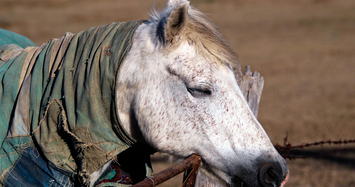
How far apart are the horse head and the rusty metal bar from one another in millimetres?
48

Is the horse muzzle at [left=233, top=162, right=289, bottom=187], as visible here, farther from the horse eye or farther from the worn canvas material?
the worn canvas material

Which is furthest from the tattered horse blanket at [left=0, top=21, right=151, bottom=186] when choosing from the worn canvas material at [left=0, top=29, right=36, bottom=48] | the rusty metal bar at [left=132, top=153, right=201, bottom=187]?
the worn canvas material at [left=0, top=29, right=36, bottom=48]

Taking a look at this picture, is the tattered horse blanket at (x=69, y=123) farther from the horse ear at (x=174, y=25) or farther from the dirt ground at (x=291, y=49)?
the dirt ground at (x=291, y=49)

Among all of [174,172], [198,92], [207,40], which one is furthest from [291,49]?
[174,172]

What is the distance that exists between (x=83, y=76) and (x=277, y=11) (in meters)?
15.2

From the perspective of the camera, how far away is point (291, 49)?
1059 centimetres

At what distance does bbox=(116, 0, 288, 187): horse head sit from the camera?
154cm

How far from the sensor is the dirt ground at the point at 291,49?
5.29 meters

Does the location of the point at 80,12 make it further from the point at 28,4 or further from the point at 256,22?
the point at 256,22

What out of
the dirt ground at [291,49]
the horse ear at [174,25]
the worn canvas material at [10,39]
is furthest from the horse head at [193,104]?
the worn canvas material at [10,39]

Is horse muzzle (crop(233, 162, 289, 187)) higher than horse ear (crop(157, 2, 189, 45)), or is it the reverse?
horse ear (crop(157, 2, 189, 45))

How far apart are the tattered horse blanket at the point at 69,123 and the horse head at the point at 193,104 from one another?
81 mm

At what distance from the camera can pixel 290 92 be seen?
24.7 ft

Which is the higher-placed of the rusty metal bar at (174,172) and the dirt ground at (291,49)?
the rusty metal bar at (174,172)
